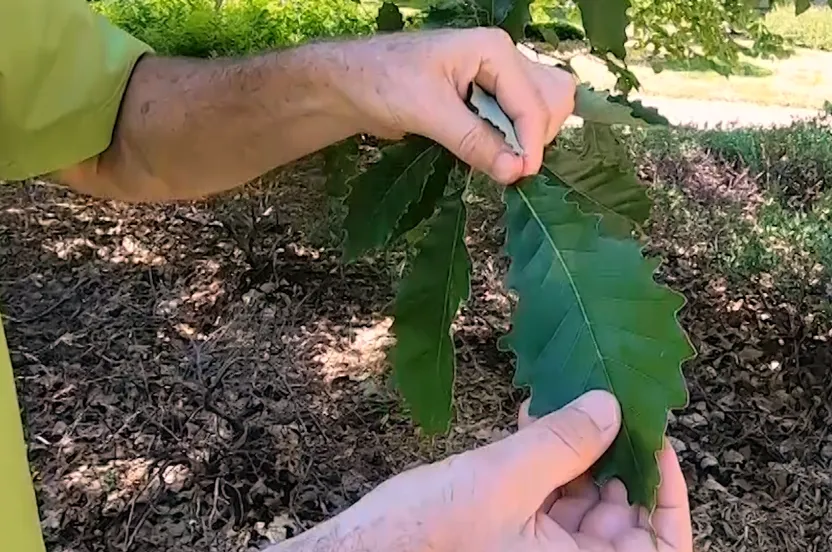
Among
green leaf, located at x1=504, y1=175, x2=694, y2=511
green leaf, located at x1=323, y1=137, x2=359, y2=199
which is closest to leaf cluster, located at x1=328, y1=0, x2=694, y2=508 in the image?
green leaf, located at x1=504, y1=175, x2=694, y2=511

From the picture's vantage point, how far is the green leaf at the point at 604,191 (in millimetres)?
982

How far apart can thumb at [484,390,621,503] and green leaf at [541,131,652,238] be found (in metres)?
0.29

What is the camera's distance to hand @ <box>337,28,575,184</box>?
0.89 metres

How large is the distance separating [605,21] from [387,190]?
41cm

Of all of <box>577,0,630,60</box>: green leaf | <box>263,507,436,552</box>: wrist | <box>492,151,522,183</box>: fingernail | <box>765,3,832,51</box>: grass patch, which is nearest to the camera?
<box>263,507,436,552</box>: wrist

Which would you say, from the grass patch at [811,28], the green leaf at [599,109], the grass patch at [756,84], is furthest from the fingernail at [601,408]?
the grass patch at [811,28]

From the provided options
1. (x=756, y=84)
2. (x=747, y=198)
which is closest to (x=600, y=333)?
(x=747, y=198)

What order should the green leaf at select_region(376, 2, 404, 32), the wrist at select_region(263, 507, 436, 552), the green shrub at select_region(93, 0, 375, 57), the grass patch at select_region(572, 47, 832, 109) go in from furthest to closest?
the grass patch at select_region(572, 47, 832, 109) → the green shrub at select_region(93, 0, 375, 57) → the green leaf at select_region(376, 2, 404, 32) → the wrist at select_region(263, 507, 436, 552)

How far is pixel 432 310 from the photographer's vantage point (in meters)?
0.96

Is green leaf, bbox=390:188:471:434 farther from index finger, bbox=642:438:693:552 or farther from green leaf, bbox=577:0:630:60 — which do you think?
green leaf, bbox=577:0:630:60

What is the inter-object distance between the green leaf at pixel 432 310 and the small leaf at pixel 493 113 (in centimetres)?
11

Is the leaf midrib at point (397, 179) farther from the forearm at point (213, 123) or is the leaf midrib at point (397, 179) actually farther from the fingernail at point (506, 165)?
the fingernail at point (506, 165)

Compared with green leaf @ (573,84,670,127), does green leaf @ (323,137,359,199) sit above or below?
below

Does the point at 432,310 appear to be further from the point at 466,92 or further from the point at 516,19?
the point at 516,19
